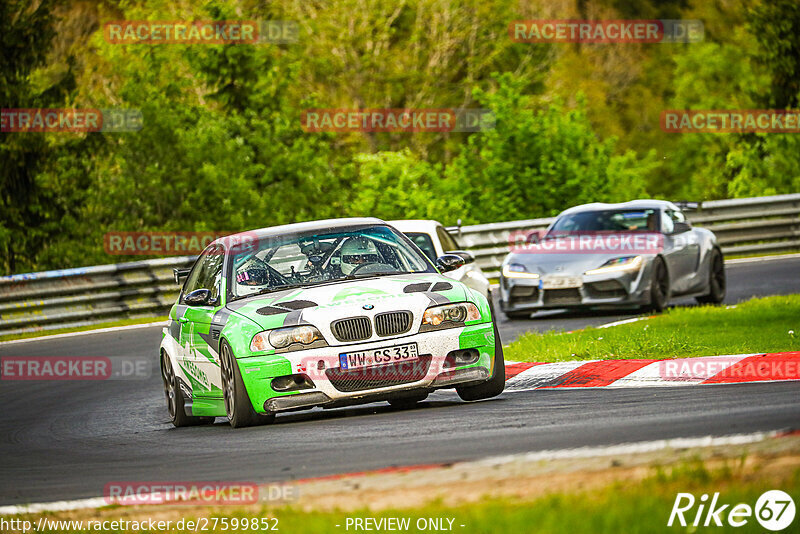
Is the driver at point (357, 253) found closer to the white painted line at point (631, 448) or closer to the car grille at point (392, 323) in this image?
the car grille at point (392, 323)

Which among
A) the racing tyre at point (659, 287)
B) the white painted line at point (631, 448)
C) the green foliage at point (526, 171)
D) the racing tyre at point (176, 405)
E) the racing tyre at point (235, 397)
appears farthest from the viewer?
the green foliage at point (526, 171)

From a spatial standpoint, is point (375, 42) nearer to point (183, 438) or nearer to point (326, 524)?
point (183, 438)

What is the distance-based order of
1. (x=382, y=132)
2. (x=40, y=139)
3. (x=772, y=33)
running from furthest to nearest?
1. (x=382, y=132)
2. (x=772, y=33)
3. (x=40, y=139)

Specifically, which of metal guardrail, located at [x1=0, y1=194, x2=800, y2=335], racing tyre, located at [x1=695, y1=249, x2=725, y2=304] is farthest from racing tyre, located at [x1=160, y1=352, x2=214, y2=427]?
metal guardrail, located at [x1=0, y1=194, x2=800, y2=335]

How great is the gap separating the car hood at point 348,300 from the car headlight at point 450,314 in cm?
4

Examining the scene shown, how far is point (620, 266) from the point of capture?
16.3m

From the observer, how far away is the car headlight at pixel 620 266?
1623cm

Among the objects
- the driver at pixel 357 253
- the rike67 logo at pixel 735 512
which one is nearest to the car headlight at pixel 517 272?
the driver at pixel 357 253

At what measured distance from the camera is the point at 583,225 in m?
17.5

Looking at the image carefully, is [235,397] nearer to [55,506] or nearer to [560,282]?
[55,506]

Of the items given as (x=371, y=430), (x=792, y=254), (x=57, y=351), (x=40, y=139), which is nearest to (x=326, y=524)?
(x=371, y=430)

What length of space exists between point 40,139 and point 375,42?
62.1ft

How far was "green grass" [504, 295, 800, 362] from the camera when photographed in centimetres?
1132

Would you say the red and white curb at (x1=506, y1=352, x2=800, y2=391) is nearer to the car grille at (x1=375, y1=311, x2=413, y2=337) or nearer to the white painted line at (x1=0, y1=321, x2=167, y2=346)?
the car grille at (x1=375, y1=311, x2=413, y2=337)
